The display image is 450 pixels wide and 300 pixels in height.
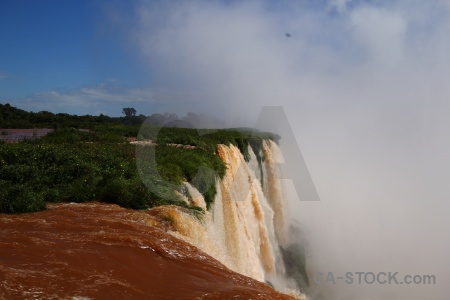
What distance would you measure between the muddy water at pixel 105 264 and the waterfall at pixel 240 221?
3.61 feet

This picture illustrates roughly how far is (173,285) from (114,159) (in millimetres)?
8224

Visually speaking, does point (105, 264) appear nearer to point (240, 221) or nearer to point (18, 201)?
point (18, 201)

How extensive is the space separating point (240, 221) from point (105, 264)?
355 inches

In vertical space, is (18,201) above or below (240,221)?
above

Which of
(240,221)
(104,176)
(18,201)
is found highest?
(104,176)

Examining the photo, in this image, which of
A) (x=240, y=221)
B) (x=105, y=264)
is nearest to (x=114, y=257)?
(x=105, y=264)

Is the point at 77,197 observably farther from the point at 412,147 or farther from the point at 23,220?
the point at 412,147

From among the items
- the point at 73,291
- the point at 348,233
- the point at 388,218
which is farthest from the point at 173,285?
the point at 388,218

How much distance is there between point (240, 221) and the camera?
45.4 feet

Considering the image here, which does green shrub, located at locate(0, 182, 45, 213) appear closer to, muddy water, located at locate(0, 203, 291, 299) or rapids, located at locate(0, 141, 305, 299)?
rapids, located at locate(0, 141, 305, 299)

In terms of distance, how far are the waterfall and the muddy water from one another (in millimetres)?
1099

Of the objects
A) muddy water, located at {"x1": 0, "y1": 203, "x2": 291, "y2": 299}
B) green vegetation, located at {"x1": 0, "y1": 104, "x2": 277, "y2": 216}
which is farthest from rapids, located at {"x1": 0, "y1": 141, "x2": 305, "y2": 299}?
green vegetation, located at {"x1": 0, "y1": 104, "x2": 277, "y2": 216}

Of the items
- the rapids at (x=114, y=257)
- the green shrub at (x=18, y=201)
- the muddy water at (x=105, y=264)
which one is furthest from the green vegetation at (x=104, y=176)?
the muddy water at (x=105, y=264)

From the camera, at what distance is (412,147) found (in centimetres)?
6378
